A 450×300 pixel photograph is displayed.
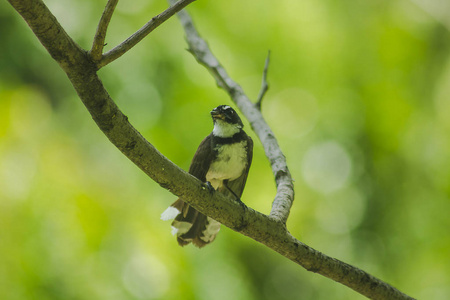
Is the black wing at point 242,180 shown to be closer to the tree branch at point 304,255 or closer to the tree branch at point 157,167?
the tree branch at point 304,255

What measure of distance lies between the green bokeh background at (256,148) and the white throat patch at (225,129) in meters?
2.61

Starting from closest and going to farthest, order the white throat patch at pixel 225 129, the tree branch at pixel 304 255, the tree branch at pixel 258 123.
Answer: the tree branch at pixel 304 255 → the tree branch at pixel 258 123 → the white throat patch at pixel 225 129

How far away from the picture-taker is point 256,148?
7793mm

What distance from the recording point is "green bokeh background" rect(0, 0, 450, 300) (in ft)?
22.4

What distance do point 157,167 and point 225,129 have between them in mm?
1973

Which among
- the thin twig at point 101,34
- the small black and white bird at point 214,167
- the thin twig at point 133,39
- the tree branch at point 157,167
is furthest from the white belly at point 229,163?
the thin twig at point 101,34

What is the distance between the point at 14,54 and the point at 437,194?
306 inches

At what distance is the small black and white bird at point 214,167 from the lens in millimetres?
4305

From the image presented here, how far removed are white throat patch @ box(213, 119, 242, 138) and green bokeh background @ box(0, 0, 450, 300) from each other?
261cm

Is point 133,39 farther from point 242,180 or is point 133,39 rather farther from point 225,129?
point 242,180

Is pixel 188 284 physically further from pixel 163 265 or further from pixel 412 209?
pixel 412 209

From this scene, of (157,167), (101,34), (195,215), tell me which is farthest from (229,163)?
(101,34)

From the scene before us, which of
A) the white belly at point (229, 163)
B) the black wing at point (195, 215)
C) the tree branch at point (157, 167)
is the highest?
the white belly at point (229, 163)

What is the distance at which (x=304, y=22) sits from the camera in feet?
28.2
